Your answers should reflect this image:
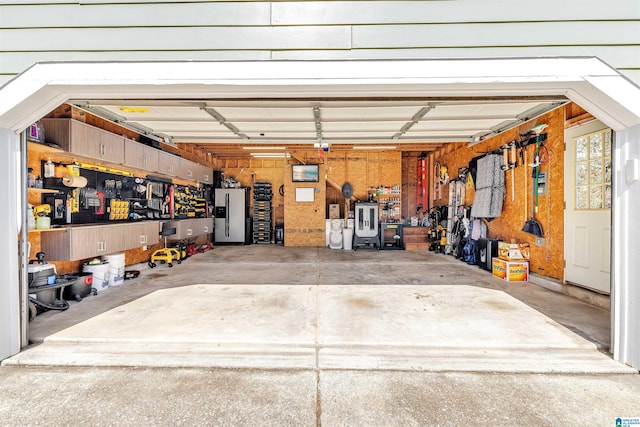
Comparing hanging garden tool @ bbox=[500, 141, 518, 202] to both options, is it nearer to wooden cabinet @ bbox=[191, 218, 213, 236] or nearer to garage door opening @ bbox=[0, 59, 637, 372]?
garage door opening @ bbox=[0, 59, 637, 372]

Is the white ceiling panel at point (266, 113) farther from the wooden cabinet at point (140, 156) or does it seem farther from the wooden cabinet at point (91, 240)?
the wooden cabinet at point (91, 240)

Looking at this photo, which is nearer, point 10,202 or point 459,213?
point 10,202

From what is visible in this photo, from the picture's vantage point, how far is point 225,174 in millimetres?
9562

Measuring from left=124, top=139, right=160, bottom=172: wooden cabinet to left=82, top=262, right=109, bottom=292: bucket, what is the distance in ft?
5.63

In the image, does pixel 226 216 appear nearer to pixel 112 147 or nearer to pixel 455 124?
pixel 112 147

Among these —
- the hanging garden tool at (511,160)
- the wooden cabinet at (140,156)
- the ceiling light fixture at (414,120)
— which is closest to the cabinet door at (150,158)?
the wooden cabinet at (140,156)

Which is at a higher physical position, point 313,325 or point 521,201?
point 521,201

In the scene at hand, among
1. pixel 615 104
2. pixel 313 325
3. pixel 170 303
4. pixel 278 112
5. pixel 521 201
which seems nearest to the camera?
pixel 615 104

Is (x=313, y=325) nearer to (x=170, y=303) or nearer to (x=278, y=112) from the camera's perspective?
(x=170, y=303)

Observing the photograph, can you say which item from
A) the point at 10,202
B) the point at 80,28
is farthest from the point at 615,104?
the point at 10,202

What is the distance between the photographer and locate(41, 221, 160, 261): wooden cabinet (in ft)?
11.6

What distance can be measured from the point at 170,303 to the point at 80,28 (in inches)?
112

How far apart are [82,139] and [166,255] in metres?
2.73

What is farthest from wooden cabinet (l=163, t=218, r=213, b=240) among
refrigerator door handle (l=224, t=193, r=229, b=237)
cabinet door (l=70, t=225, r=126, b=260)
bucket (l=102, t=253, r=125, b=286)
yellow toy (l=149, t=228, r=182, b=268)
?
bucket (l=102, t=253, r=125, b=286)
